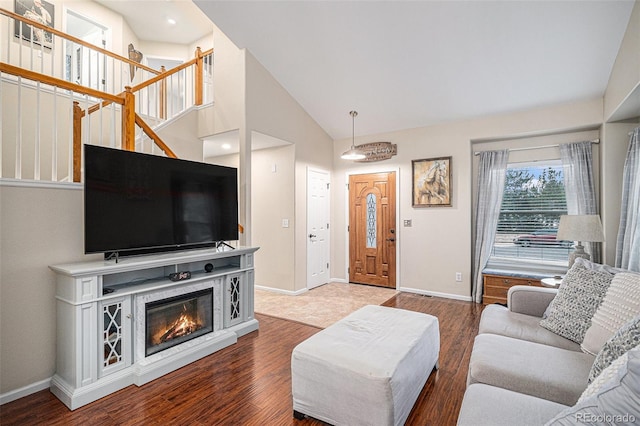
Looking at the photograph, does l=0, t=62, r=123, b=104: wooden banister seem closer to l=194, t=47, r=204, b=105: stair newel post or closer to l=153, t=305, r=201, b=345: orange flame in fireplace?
l=194, t=47, r=204, b=105: stair newel post

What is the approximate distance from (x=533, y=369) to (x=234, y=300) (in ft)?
8.77

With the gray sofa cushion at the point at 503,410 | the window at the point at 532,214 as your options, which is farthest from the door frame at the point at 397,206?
the gray sofa cushion at the point at 503,410

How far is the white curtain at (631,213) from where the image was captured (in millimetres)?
3072

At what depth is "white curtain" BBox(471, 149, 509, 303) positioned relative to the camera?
14.9ft

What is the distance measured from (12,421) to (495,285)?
5041 mm

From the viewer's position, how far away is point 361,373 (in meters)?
1.74

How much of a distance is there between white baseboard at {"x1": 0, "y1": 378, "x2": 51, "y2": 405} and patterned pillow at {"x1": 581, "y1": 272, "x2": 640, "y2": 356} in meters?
3.72

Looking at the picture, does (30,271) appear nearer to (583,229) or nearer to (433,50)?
(433,50)

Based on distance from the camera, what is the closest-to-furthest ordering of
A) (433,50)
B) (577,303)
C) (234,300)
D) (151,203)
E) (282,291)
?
(577,303)
(151,203)
(234,300)
(433,50)
(282,291)

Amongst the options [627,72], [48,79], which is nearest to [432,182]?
[627,72]

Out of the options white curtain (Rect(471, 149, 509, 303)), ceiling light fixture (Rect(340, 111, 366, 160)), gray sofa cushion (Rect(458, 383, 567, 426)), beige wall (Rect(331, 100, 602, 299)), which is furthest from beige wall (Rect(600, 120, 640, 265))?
gray sofa cushion (Rect(458, 383, 567, 426))

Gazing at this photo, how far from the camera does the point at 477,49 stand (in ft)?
11.3

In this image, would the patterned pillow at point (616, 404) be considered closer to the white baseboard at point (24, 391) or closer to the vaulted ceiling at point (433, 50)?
the white baseboard at point (24, 391)

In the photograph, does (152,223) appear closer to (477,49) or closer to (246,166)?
(246,166)
